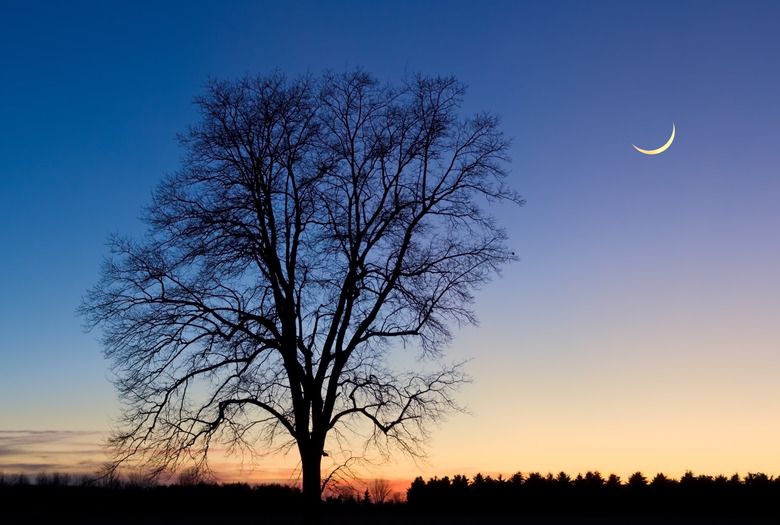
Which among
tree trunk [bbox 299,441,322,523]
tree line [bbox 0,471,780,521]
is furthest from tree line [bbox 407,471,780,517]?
tree trunk [bbox 299,441,322,523]

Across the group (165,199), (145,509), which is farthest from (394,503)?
(165,199)

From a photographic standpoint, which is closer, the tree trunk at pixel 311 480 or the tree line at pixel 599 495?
the tree trunk at pixel 311 480

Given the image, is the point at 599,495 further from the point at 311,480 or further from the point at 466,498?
the point at 311,480

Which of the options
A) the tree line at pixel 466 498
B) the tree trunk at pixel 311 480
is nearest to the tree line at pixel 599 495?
the tree line at pixel 466 498

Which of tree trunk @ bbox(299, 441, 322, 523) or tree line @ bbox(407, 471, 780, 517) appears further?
tree line @ bbox(407, 471, 780, 517)

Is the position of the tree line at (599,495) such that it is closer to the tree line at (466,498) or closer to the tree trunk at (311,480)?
the tree line at (466,498)

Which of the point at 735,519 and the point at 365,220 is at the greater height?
the point at 365,220

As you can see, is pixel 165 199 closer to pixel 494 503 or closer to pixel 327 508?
pixel 327 508

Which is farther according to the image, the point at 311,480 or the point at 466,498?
the point at 466,498

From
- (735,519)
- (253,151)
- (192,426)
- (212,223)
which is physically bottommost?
(735,519)

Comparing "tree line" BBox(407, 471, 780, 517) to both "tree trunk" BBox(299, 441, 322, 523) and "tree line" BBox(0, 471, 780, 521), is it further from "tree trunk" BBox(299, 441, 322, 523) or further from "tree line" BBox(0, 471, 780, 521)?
"tree trunk" BBox(299, 441, 322, 523)

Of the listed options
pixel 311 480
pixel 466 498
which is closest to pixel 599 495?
pixel 466 498

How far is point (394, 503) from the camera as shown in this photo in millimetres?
26453

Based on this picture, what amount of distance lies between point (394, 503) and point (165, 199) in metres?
15.4
